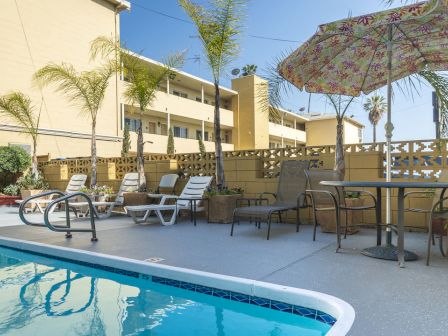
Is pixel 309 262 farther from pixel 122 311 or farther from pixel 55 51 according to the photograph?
pixel 55 51

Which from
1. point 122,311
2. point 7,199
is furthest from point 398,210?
point 7,199

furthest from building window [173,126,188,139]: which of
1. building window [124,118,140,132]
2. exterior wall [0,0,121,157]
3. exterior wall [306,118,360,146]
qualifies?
exterior wall [306,118,360,146]

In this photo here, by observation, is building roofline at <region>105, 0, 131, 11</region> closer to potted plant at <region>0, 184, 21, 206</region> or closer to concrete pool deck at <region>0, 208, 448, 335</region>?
potted plant at <region>0, 184, 21, 206</region>

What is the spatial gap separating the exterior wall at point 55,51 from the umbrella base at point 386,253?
45.0 feet

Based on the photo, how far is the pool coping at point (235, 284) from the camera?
252 centimetres

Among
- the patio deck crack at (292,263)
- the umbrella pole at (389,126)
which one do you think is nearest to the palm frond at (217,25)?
the umbrella pole at (389,126)

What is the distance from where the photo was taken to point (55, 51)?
15688mm

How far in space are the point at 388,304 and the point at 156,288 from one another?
2.13 metres

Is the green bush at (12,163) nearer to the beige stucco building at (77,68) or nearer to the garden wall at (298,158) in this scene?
the beige stucco building at (77,68)

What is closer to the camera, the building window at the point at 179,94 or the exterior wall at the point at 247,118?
the building window at the point at 179,94

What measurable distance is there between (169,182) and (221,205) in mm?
2070

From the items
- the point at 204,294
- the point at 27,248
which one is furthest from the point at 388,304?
the point at 27,248

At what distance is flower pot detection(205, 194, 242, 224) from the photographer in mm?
7039

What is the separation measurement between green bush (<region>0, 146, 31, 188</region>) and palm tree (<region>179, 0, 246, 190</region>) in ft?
27.7
